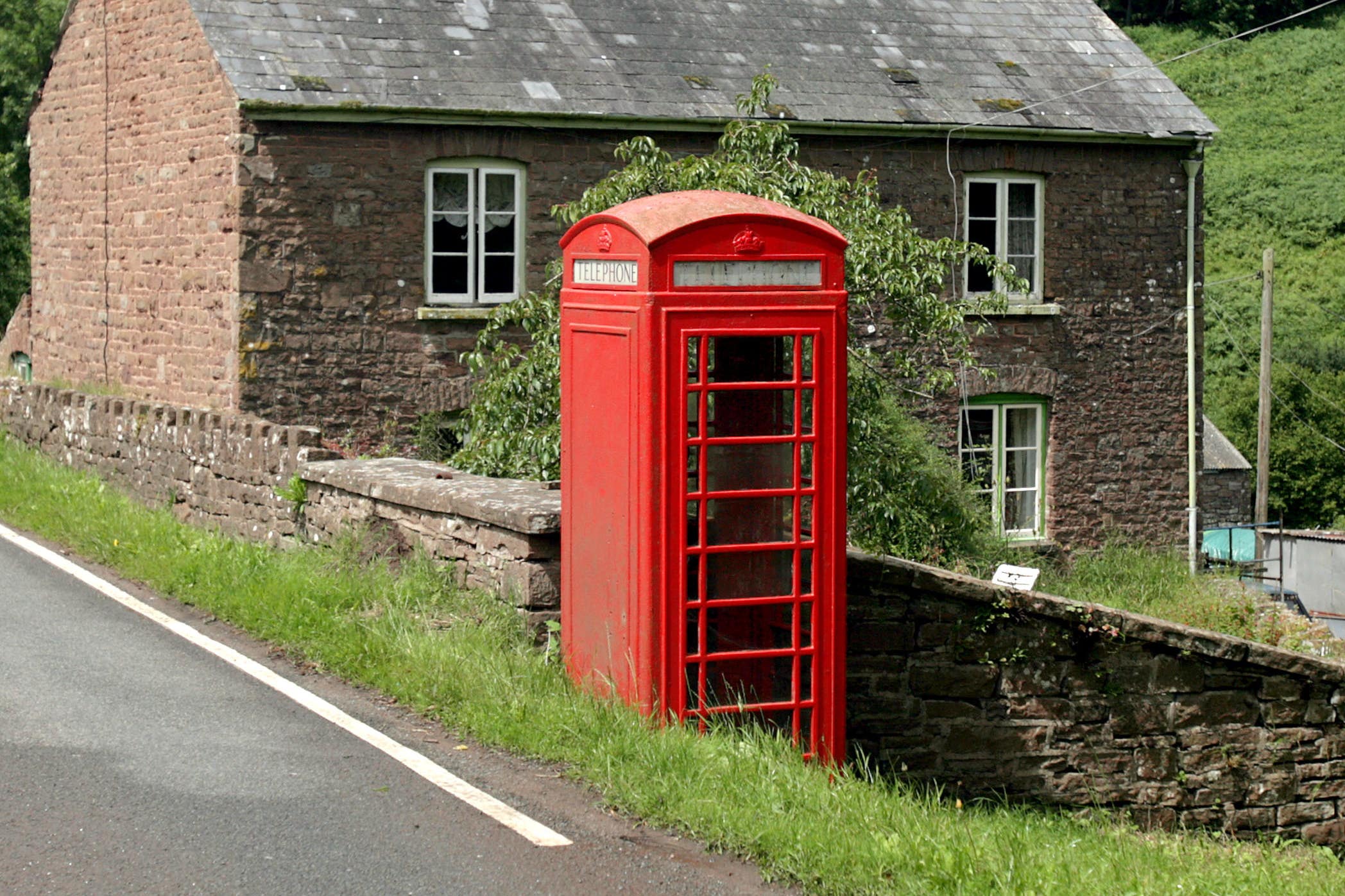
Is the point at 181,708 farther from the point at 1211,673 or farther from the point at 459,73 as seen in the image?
the point at 459,73

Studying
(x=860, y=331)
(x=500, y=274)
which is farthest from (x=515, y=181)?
(x=860, y=331)

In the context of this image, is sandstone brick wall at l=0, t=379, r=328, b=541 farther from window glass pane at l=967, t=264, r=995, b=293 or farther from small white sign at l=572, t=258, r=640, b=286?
window glass pane at l=967, t=264, r=995, b=293

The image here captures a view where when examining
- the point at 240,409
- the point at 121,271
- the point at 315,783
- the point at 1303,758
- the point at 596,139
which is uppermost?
the point at 596,139

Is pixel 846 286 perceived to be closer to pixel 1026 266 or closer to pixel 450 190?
pixel 450 190

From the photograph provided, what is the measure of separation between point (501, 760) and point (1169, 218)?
14948 mm

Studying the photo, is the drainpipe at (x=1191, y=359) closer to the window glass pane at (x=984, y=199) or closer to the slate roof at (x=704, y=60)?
the slate roof at (x=704, y=60)

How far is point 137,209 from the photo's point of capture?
18.1 metres

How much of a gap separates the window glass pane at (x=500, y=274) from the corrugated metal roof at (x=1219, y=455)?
22861 mm

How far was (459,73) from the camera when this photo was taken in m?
16.5

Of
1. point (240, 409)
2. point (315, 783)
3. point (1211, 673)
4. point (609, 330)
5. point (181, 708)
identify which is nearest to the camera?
point (315, 783)

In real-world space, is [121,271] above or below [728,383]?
above

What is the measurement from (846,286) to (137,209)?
927 cm

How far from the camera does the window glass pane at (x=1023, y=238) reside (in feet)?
62.3

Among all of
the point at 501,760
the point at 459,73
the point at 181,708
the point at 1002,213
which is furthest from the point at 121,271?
the point at 501,760
